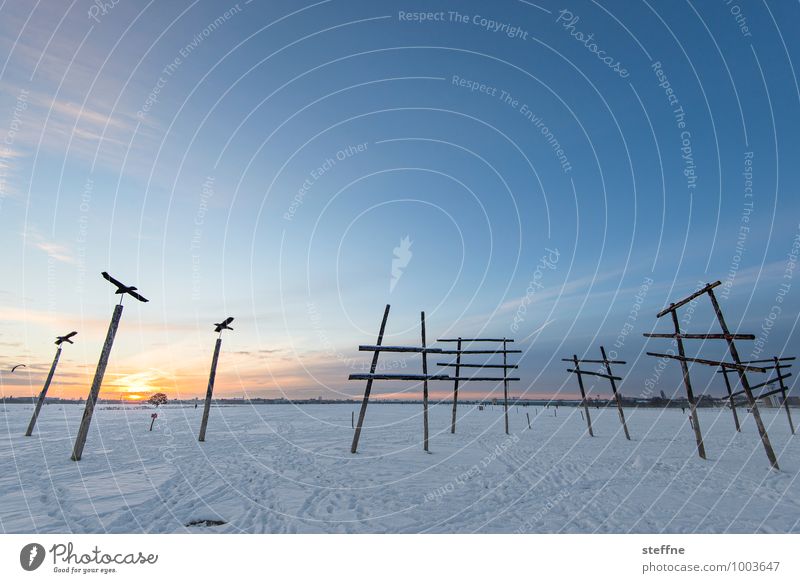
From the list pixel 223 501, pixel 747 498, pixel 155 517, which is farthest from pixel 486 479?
pixel 155 517

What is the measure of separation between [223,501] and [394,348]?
28.7ft

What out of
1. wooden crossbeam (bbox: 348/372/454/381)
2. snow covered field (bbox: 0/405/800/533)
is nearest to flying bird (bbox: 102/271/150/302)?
snow covered field (bbox: 0/405/800/533)

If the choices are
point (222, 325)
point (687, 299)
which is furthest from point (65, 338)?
point (687, 299)

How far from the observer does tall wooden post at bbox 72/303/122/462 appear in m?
12.9

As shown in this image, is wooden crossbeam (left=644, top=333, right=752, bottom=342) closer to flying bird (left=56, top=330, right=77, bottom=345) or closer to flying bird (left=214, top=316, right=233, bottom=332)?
flying bird (left=214, top=316, right=233, bottom=332)

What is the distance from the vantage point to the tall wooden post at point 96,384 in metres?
12.9

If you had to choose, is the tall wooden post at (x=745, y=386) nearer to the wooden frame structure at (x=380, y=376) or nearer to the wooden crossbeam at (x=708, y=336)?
the wooden crossbeam at (x=708, y=336)

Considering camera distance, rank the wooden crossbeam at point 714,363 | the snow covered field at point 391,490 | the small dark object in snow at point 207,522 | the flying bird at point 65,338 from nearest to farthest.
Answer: the small dark object in snow at point 207,522
the snow covered field at point 391,490
the wooden crossbeam at point 714,363
the flying bird at point 65,338

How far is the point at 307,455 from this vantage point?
14875mm

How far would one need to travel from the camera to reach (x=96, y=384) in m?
13.7

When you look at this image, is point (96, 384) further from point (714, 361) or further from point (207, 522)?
point (714, 361)
